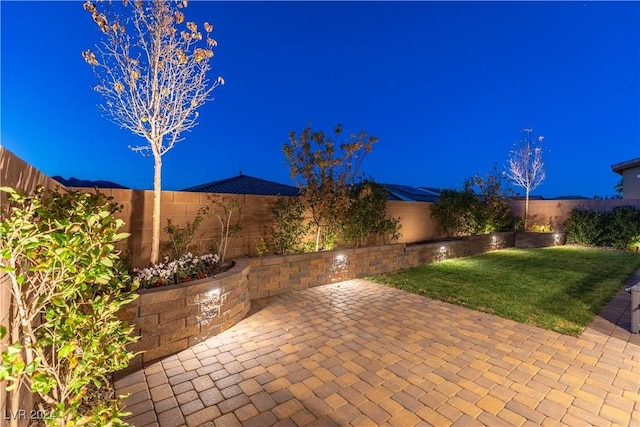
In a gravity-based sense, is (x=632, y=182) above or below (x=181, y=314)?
above

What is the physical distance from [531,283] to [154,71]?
8.22 m

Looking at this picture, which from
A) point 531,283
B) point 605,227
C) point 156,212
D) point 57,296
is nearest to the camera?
point 57,296

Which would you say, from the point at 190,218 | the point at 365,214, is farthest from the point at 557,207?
the point at 190,218

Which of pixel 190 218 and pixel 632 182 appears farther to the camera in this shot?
pixel 632 182

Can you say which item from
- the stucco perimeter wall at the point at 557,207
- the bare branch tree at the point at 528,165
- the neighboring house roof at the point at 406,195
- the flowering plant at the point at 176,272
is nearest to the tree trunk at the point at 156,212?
the flowering plant at the point at 176,272

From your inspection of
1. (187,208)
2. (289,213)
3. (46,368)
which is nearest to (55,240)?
(46,368)

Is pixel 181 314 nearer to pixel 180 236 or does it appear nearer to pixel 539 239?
pixel 180 236

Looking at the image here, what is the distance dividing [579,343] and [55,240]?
5203mm

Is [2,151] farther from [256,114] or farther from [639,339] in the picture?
[256,114]

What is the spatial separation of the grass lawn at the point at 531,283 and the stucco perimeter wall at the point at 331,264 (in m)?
0.32

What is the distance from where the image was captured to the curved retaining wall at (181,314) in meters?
3.19

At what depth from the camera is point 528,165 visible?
620 inches

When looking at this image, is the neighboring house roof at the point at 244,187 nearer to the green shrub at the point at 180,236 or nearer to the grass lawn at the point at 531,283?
the green shrub at the point at 180,236

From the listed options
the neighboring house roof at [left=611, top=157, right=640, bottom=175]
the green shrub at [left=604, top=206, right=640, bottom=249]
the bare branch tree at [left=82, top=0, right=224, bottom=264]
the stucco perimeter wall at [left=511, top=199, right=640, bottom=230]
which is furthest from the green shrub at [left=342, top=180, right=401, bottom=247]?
the neighboring house roof at [left=611, top=157, right=640, bottom=175]
